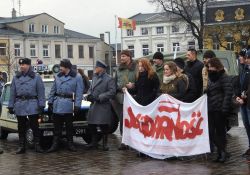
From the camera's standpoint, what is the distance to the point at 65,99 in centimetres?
1169

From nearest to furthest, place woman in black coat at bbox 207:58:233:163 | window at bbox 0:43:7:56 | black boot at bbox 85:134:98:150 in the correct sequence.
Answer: woman in black coat at bbox 207:58:233:163
black boot at bbox 85:134:98:150
window at bbox 0:43:7:56

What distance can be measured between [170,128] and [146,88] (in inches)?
43.3

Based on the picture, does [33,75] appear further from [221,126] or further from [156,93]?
[221,126]

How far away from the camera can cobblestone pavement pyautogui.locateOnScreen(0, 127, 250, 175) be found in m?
9.02

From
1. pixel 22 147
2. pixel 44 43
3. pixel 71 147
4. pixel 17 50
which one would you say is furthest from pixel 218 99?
pixel 44 43

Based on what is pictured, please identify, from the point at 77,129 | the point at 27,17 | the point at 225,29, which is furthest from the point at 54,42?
the point at 77,129

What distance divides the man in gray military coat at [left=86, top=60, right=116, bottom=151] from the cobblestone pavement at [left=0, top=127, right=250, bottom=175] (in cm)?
59

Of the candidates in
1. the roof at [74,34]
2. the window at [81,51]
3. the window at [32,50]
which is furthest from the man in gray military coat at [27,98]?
the window at [81,51]

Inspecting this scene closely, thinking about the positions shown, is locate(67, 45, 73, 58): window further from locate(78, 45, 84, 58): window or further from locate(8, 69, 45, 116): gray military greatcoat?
locate(8, 69, 45, 116): gray military greatcoat

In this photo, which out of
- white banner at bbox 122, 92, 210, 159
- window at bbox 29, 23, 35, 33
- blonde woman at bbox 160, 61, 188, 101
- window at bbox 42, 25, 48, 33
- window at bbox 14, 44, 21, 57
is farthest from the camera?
window at bbox 42, 25, 48, 33

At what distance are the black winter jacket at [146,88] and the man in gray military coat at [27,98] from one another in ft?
7.11

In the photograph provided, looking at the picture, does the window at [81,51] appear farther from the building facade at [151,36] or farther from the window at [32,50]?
the building facade at [151,36]

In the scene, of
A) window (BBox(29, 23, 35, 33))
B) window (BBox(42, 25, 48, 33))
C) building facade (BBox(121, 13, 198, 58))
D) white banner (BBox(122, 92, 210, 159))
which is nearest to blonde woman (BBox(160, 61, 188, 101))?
white banner (BBox(122, 92, 210, 159))

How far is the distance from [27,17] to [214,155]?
70.8 metres
